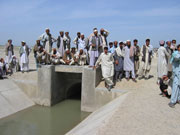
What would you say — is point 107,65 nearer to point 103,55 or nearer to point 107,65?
point 107,65

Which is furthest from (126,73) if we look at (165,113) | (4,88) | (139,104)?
(4,88)

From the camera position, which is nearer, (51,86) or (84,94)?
(84,94)

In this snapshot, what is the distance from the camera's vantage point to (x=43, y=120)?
801 cm

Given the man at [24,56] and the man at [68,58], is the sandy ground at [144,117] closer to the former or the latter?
the man at [68,58]

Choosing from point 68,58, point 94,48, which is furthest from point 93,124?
point 68,58

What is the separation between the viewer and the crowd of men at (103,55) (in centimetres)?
816

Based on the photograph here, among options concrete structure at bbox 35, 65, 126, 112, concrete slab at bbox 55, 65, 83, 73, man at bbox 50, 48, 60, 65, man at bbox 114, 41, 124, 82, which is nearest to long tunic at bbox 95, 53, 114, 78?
concrete structure at bbox 35, 65, 126, 112

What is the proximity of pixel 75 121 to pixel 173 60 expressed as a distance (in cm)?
447

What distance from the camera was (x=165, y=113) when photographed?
17.3ft

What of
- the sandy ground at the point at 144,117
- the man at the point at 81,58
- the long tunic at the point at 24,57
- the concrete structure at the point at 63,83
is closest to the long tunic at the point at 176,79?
the sandy ground at the point at 144,117

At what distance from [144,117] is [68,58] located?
6014 mm

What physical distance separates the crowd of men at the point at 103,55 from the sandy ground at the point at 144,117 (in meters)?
0.89

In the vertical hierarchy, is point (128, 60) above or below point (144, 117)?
above

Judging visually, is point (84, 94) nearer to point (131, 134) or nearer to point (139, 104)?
point (139, 104)
